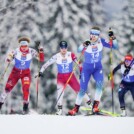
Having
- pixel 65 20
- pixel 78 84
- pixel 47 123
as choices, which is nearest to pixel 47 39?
pixel 65 20

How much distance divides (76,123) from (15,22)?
459cm

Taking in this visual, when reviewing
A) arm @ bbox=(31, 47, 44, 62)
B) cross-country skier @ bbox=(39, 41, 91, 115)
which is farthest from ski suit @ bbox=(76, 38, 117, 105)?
arm @ bbox=(31, 47, 44, 62)

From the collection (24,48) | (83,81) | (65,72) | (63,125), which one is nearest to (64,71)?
(65,72)

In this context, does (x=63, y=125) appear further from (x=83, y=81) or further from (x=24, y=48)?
(x=24, y=48)

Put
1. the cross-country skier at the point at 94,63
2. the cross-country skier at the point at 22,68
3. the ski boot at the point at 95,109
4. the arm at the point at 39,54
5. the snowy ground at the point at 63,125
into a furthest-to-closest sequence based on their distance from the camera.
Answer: the arm at the point at 39,54, the cross-country skier at the point at 22,68, the cross-country skier at the point at 94,63, the ski boot at the point at 95,109, the snowy ground at the point at 63,125

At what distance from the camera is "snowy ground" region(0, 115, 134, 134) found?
8.14 metres

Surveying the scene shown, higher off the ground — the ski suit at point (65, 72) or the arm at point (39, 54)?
the arm at point (39, 54)

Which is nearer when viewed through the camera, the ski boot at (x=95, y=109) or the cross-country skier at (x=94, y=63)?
the ski boot at (x=95, y=109)

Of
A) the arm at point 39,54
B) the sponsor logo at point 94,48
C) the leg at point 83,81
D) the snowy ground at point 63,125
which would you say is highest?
the sponsor logo at point 94,48

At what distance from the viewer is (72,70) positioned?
33.6 feet

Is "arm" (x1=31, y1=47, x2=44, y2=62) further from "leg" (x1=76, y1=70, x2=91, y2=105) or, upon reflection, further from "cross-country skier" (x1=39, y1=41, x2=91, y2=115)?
"leg" (x1=76, y1=70, x2=91, y2=105)

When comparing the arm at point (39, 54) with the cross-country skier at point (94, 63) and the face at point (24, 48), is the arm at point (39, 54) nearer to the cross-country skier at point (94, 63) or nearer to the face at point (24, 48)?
the face at point (24, 48)

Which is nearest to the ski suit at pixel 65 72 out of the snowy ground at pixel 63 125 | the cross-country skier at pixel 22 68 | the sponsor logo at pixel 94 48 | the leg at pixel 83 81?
the leg at pixel 83 81

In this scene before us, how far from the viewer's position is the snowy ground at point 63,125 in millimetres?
8141
